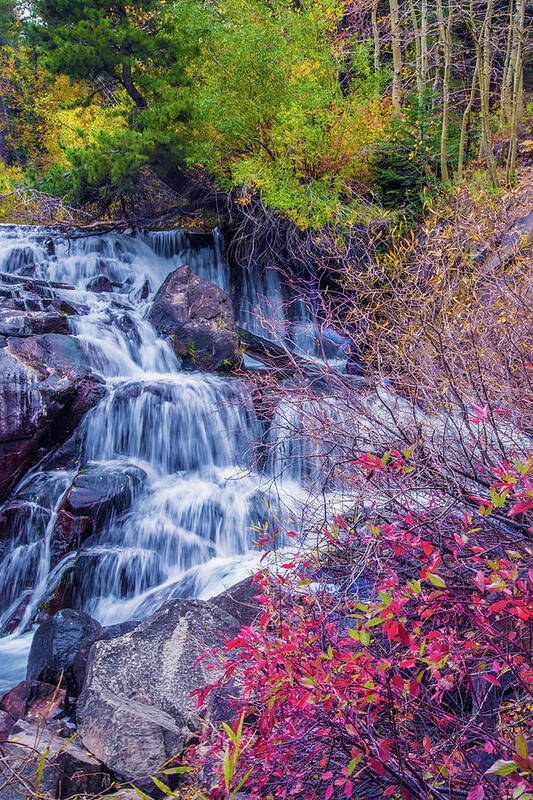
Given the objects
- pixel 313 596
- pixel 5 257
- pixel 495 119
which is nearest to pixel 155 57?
pixel 5 257

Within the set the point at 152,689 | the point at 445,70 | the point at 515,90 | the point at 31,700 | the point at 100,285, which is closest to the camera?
the point at 152,689

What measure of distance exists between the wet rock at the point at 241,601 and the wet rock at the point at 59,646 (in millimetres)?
1120

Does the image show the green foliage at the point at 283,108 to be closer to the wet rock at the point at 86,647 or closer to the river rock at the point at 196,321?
the river rock at the point at 196,321

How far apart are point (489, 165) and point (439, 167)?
7.65 ft

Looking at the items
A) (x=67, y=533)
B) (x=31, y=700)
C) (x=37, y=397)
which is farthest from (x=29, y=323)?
(x=31, y=700)

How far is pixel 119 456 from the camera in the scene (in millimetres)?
7438

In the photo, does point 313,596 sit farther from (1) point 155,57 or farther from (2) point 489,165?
(1) point 155,57

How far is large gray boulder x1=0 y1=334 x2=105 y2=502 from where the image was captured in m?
6.47

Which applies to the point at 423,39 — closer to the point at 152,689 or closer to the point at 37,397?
the point at 37,397

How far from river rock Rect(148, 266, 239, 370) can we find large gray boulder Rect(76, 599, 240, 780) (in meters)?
6.32

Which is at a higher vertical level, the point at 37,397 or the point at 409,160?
the point at 409,160

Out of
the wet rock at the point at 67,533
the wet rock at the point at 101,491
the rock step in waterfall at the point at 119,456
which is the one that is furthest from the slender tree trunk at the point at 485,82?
the wet rock at the point at 67,533

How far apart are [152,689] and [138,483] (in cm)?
386

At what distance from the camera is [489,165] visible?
33.8 ft
